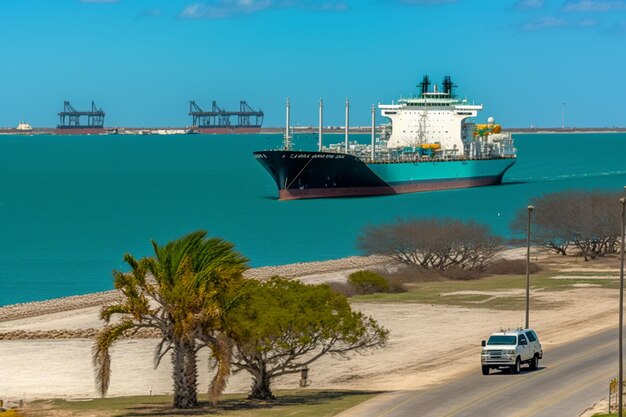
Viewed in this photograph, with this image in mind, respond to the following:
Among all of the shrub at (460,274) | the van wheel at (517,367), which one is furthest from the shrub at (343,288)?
the van wheel at (517,367)

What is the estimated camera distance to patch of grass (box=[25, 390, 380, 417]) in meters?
37.8

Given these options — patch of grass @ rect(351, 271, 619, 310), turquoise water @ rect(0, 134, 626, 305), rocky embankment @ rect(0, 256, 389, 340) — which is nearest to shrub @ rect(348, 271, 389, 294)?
patch of grass @ rect(351, 271, 619, 310)

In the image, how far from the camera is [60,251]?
10681 centimetres

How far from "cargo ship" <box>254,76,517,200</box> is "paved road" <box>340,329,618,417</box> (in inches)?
4138

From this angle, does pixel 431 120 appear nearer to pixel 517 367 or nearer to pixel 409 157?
pixel 409 157

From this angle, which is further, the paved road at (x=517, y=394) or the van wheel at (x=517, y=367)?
the van wheel at (x=517, y=367)

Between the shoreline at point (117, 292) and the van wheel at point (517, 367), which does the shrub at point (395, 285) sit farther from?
the van wheel at point (517, 367)

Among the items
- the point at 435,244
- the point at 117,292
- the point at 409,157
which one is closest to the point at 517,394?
the point at 117,292

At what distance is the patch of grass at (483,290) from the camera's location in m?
64.9

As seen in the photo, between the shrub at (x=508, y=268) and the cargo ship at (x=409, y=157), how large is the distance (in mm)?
69016

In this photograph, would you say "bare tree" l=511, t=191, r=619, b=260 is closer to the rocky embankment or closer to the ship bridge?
the rocky embankment

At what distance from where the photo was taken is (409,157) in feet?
559

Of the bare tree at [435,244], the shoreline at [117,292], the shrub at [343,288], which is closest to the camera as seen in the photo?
the shoreline at [117,292]

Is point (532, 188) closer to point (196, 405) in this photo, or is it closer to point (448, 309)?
point (448, 309)
